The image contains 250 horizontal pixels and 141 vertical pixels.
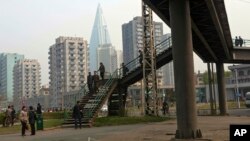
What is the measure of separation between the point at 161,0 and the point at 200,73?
157 metres

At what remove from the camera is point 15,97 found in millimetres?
165125

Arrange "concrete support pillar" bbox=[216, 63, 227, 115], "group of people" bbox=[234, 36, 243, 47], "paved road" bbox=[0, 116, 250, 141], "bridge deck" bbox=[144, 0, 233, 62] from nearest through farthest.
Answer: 1. "paved road" bbox=[0, 116, 250, 141]
2. "bridge deck" bbox=[144, 0, 233, 62]
3. "group of people" bbox=[234, 36, 243, 47]
4. "concrete support pillar" bbox=[216, 63, 227, 115]

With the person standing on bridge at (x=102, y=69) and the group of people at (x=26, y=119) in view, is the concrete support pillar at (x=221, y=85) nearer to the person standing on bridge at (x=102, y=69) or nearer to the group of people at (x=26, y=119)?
the person standing on bridge at (x=102, y=69)

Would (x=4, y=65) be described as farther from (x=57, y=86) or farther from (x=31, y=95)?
(x=57, y=86)

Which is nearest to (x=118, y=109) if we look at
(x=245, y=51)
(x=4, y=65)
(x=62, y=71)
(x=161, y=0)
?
(x=245, y=51)

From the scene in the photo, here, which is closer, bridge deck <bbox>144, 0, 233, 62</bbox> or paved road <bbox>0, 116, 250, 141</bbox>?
paved road <bbox>0, 116, 250, 141</bbox>

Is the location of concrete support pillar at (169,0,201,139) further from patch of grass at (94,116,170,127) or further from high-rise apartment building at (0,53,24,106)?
high-rise apartment building at (0,53,24,106)

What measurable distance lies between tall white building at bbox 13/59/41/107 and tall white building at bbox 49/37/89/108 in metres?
27.5

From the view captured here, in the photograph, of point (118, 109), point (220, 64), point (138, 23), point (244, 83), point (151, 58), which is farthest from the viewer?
point (244, 83)

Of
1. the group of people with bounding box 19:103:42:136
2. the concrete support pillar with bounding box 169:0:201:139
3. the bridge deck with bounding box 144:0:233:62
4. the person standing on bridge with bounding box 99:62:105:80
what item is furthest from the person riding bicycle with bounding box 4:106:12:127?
the concrete support pillar with bounding box 169:0:201:139

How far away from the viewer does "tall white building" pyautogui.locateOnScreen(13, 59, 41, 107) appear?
161m

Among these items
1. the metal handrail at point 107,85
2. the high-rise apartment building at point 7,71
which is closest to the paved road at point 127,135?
the metal handrail at point 107,85

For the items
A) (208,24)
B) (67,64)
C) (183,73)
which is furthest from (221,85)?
(67,64)

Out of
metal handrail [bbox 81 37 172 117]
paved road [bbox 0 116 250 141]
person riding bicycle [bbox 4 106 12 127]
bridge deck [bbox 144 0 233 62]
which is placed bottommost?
paved road [bbox 0 116 250 141]
